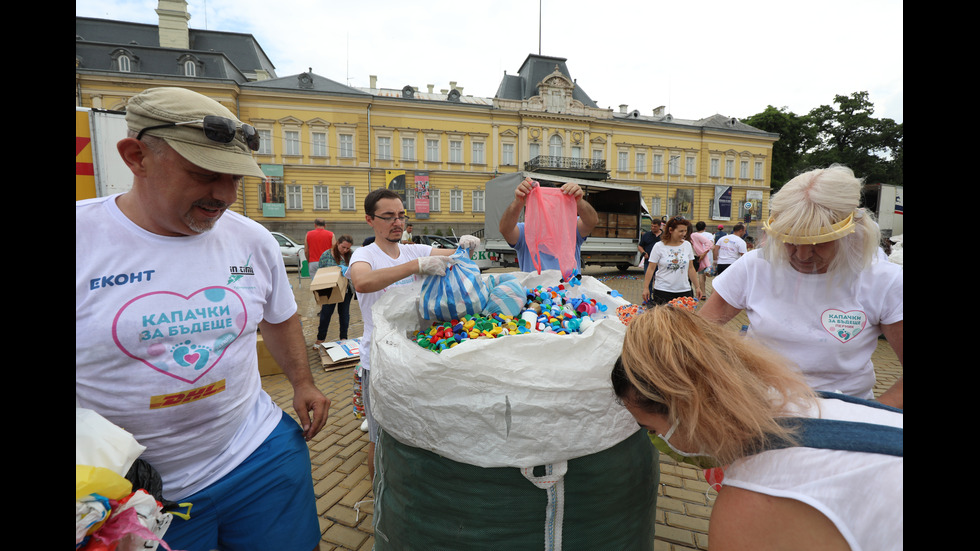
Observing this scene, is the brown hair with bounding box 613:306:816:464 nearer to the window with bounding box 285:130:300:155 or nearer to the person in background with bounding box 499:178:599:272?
the person in background with bounding box 499:178:599:272

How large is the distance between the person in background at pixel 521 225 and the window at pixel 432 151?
2513 centimetres

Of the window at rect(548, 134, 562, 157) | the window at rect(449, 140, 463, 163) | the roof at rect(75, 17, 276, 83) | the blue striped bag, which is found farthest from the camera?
the window at rect(548, 134, 562, 157)

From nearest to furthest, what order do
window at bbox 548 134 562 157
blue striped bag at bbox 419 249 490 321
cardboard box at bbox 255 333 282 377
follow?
blue striped bag at bbox 419 249 490 321
cardboard box at bbox 255 333 282 377
window at bbox 548 134 562 157

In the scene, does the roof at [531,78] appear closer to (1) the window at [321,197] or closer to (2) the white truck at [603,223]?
(1) the window at [321,197]

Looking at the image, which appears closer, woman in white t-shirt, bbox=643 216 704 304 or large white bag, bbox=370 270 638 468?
large white bag, bbox=370 270 638 468

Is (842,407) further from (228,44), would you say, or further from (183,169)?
(228,44)

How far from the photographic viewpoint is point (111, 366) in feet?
3.67

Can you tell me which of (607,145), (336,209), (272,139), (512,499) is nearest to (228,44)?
(272,139)

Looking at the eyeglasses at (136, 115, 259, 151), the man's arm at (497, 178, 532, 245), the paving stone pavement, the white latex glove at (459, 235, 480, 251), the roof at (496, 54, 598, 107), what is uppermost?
the roof at (496, 54, 598, 107)

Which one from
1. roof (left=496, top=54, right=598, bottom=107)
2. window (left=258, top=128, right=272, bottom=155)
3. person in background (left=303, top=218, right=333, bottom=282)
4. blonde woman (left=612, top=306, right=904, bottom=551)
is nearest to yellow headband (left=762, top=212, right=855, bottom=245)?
blonde woman (left=612, top=306, right=904, bottom=551)

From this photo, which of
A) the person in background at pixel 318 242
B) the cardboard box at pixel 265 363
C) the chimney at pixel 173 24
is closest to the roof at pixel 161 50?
the chimney at pixel 173 24

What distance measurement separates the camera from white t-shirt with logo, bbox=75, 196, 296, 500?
1120 mm

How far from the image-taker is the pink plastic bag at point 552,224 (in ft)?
9.29

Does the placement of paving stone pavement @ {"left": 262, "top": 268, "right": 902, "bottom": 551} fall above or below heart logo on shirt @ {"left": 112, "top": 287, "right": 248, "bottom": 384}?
below
